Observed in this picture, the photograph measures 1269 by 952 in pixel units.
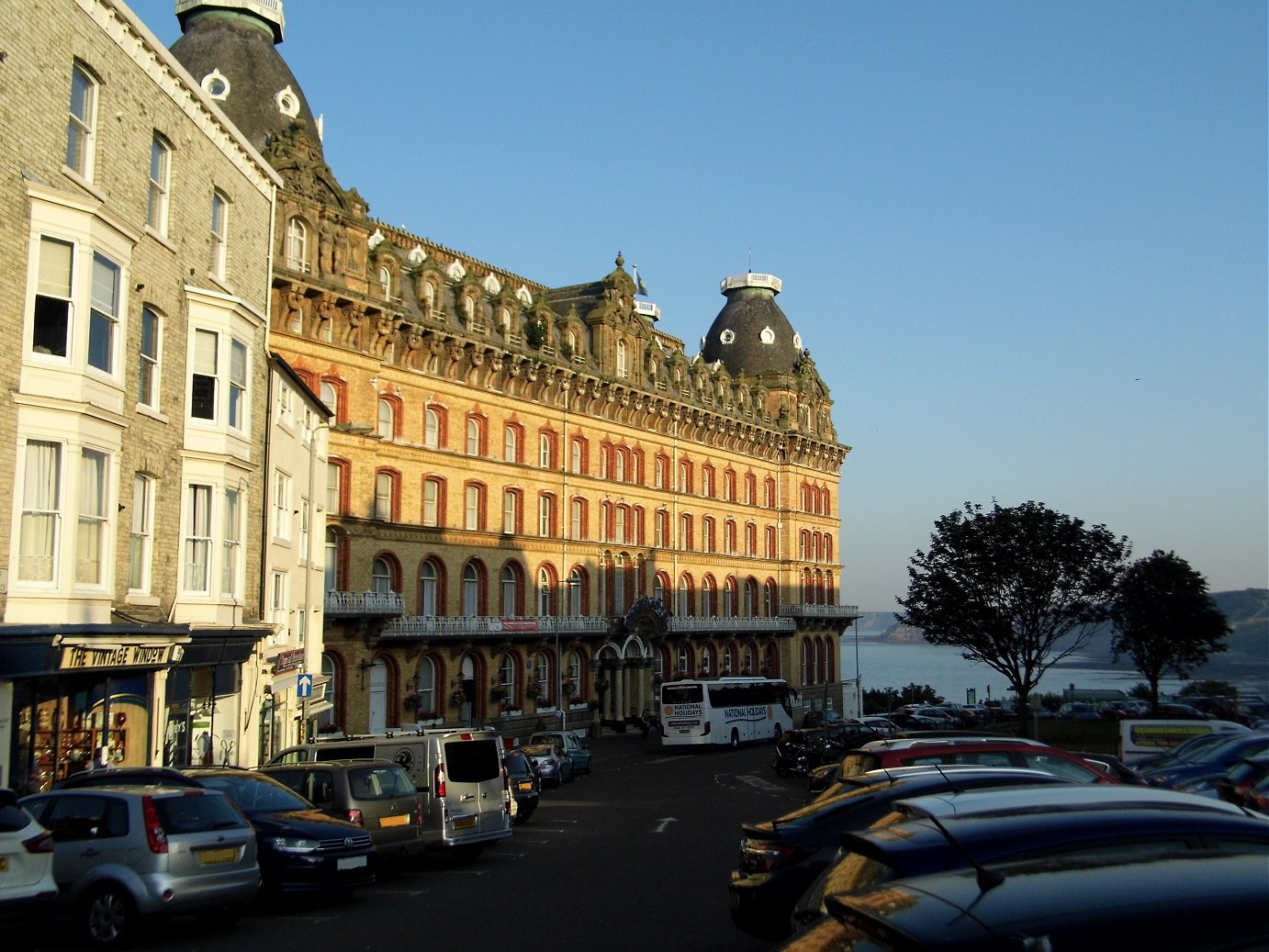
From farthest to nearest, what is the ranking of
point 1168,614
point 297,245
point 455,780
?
point 1168,614 → point 297,245 → point 455,780

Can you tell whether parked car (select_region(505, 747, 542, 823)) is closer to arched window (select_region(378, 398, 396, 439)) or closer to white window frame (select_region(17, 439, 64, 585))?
white window frame (select_region(17, 439, 64, 585))

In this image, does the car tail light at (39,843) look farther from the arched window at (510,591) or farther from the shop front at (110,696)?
the arched window at (510,591)

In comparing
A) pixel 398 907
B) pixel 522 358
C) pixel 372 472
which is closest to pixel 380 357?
pixel 372 472

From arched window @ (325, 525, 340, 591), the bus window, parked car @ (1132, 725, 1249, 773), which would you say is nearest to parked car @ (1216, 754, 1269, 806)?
parked car @ (1132, 725, 1249, 773)

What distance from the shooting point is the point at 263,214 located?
103ft

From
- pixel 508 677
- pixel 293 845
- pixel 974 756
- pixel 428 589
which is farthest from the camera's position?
pixel 508 677

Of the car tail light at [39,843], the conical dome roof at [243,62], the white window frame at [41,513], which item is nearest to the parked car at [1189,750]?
the white window frame at [41,513]

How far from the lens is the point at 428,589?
2092 inches

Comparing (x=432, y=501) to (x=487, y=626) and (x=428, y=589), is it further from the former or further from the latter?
(x=487, y=626)

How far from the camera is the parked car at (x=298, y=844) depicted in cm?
1558

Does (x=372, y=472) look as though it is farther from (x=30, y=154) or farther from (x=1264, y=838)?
(x=1264, y=838)

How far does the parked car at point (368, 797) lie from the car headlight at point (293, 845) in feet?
7.35

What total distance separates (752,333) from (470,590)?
121ft

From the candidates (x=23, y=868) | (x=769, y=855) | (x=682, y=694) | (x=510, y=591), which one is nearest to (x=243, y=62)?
(x=510, y=591)
